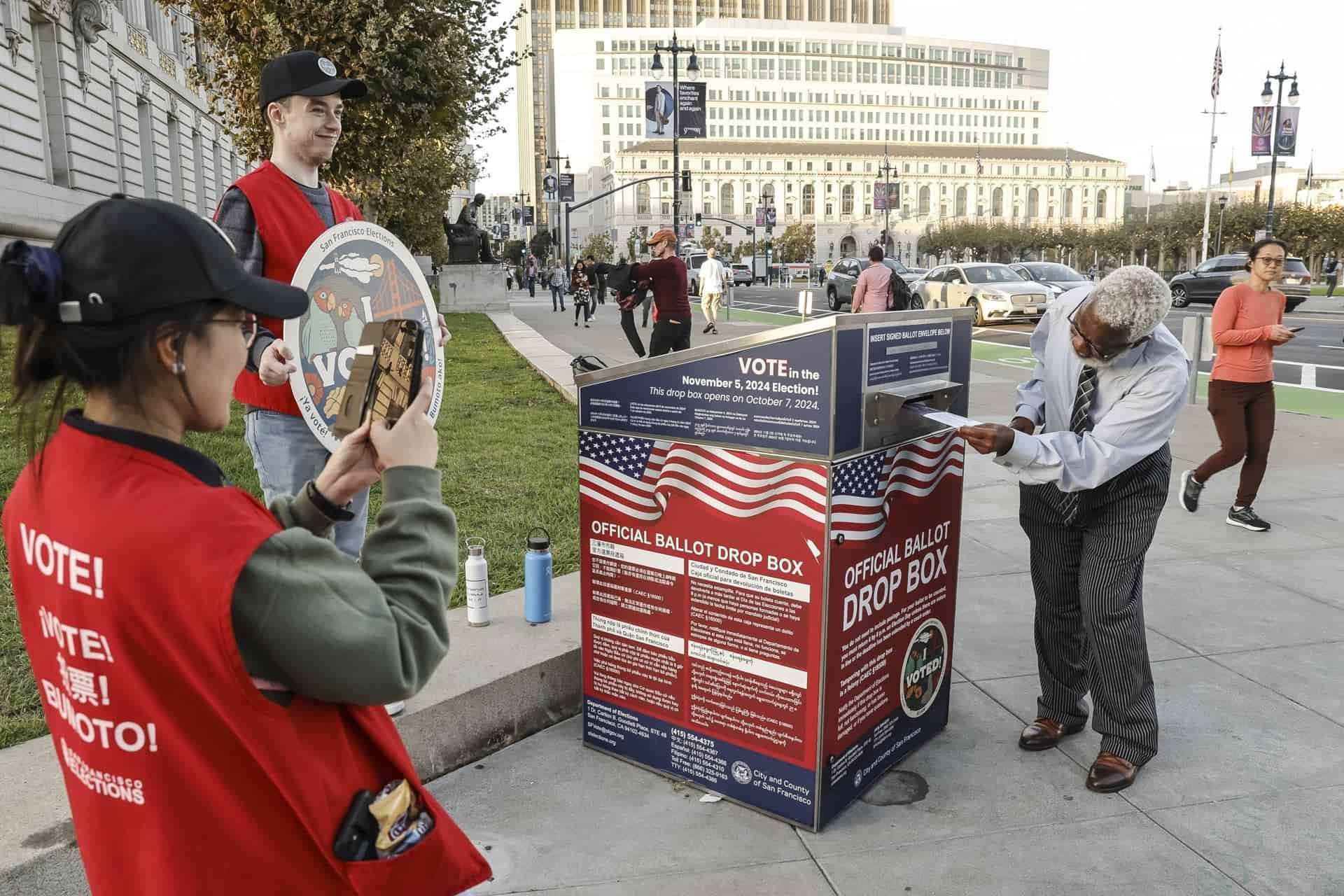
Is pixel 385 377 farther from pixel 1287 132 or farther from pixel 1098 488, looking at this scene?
pixel 1287 132

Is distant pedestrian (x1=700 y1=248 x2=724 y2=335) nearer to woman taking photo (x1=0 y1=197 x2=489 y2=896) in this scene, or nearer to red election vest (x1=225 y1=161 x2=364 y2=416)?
red election vest (x1=225 y1=161 x2=364 y2=416)

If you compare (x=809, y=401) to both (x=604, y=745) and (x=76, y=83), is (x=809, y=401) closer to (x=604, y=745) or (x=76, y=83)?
(x=604, y=745)

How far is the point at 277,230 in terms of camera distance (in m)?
2.96

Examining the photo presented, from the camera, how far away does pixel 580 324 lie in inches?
994

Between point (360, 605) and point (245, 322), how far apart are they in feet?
1.31

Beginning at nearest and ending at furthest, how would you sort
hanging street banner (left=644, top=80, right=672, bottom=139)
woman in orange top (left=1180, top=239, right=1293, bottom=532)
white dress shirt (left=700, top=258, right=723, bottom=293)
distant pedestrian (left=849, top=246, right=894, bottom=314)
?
woman in orange top (left=1180, top=239, right=1293, bottom=532)
distant pedestrian (left=849, top=246, right=894, bottom=314)
white dress shirt (left=700, top=258, right=723, bottom=293)
hanging street banner (left=644, top=80, right=672, bottom=139)

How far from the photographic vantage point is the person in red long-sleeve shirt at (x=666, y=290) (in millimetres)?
11820

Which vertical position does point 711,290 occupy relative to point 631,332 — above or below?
above

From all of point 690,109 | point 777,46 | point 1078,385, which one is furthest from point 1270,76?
point 777,46

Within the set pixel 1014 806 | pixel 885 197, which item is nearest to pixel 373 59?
pixel 1014 806

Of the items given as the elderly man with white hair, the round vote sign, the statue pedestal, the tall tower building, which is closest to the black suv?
the statue pedestal

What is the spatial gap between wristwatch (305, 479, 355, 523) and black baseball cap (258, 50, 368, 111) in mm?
1707

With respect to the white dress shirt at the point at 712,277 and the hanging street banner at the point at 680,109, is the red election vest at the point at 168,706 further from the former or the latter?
the hanging street banner at the point at 680,109

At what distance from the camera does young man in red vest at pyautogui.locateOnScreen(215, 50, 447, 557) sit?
295 cm
